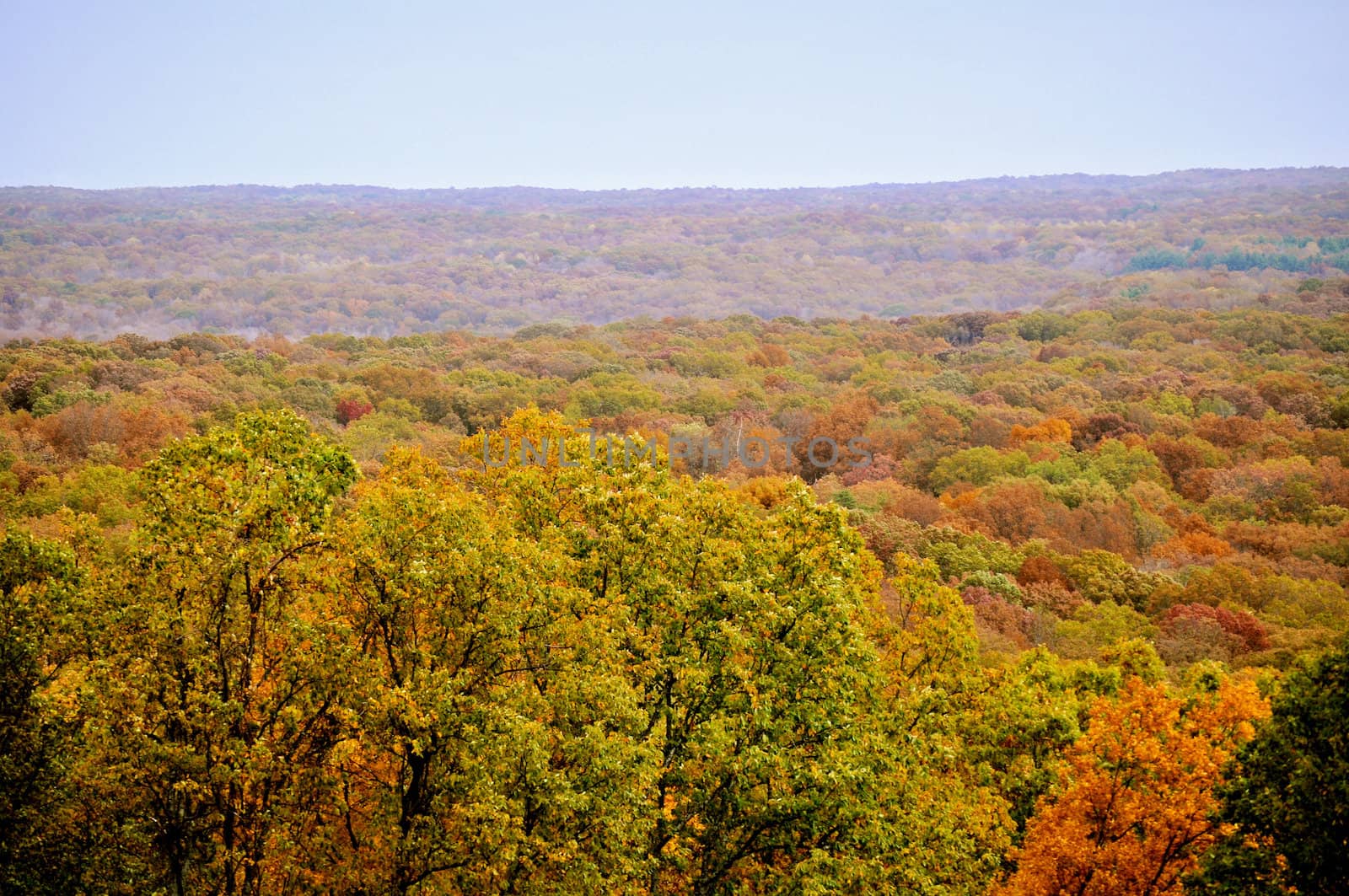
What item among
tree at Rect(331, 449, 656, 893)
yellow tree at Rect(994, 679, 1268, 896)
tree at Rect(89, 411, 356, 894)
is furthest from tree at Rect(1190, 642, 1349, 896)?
tree at Rect(89, 411, 356, 894)

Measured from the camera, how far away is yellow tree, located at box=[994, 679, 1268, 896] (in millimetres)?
17734

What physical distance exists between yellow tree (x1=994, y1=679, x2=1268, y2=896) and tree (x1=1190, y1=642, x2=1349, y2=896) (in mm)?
2879

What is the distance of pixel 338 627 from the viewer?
45.8 feet

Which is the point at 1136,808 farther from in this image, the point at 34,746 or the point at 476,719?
the point at 34,746

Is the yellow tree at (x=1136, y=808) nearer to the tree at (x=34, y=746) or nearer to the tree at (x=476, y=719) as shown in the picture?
the tree at (x=476, y=719)

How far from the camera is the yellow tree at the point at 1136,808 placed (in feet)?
58.2

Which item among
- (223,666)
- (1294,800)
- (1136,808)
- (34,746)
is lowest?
(1136,808)

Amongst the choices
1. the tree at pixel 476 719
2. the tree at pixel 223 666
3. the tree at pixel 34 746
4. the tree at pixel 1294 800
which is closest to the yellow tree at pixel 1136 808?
the tree at pixel 1294 800

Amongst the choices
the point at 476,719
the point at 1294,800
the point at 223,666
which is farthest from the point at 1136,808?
the point at 223,666

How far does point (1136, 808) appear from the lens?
1786 cm

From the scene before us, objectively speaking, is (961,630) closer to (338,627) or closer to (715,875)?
(715,875)

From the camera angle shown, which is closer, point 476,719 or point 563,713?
point 476,719

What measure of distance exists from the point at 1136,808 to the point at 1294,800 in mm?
4624

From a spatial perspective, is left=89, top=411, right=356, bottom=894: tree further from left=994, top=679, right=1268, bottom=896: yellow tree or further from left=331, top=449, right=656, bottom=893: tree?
left=994, top=679, right=1268, bottom=896: yellow tree
